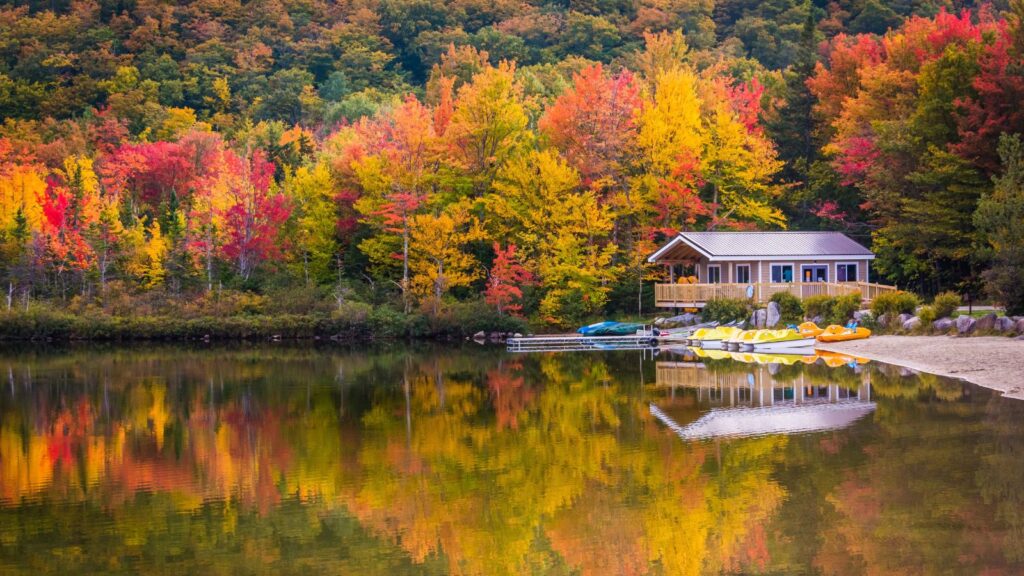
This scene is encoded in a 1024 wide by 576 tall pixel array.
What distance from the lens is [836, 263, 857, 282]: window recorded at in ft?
148

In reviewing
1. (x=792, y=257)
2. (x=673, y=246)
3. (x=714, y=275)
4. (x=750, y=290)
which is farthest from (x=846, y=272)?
(x=673, y=246)

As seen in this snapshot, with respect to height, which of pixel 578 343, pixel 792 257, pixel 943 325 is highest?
pixel 792 257

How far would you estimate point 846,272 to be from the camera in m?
45.2

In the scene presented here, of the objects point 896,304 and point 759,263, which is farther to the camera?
point 759,263

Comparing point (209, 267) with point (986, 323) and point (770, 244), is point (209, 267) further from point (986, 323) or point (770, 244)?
point (986, 323)

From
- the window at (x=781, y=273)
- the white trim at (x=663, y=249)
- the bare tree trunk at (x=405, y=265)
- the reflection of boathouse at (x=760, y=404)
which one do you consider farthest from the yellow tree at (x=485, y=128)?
the reflection of boathouse at (x=760, y=404)

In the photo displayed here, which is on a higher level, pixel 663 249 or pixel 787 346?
pixel 663 249

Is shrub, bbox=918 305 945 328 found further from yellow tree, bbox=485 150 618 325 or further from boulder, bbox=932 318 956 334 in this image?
yellow tree, bbox=485 150 618 325

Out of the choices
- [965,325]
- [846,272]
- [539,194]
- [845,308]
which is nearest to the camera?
[965,325]

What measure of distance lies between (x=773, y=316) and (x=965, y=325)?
9.36 m

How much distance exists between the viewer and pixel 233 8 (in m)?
98.2

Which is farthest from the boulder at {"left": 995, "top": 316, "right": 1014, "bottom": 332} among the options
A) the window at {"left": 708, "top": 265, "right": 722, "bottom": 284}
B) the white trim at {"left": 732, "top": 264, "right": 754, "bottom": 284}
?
the window at {"left": 708, "top": 265, "right": 722, "bottom": 284}

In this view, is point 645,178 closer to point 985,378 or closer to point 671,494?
point 985,378

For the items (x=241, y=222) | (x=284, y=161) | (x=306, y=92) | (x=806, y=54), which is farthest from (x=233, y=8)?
(x=806, y=54)
